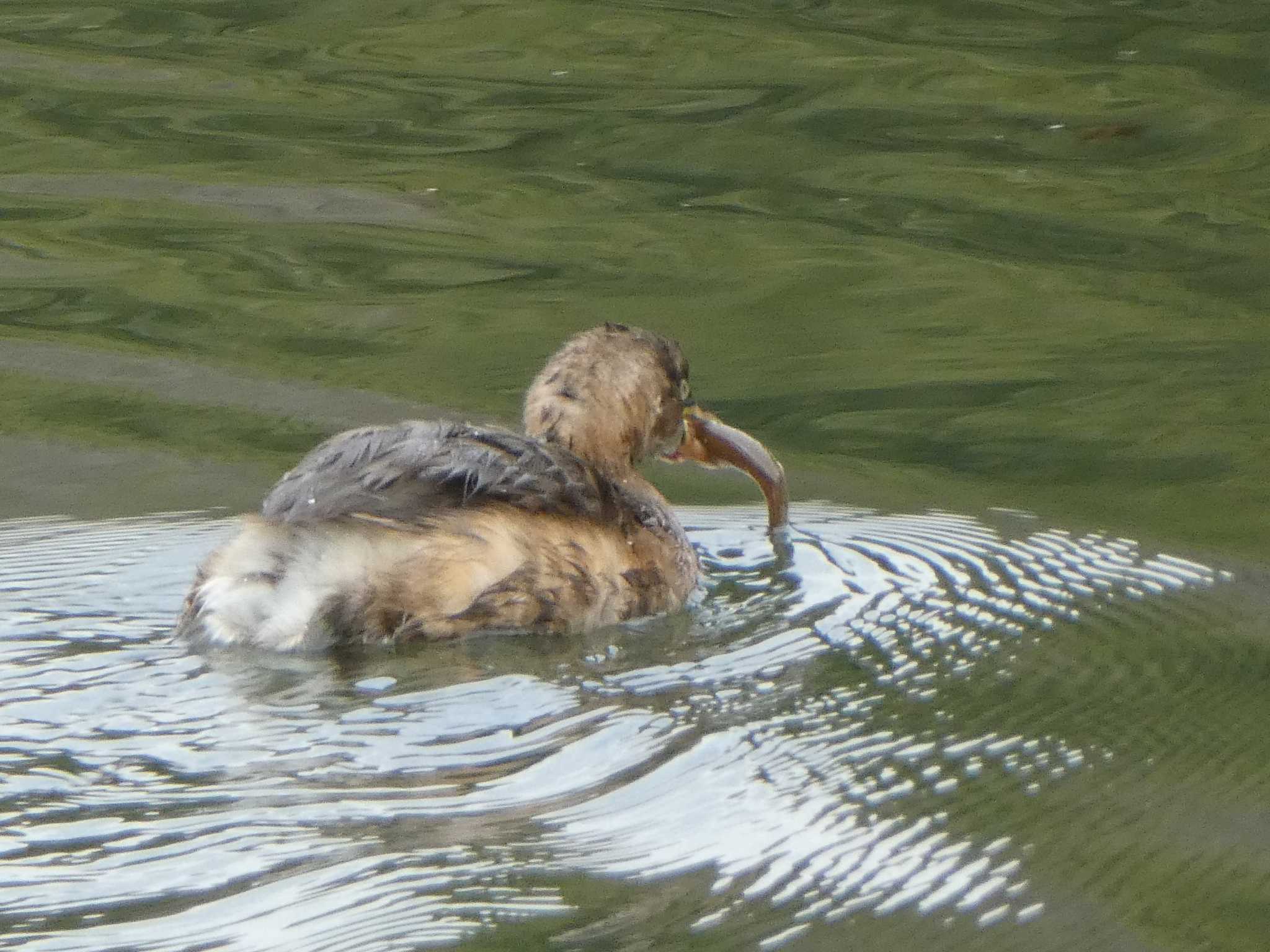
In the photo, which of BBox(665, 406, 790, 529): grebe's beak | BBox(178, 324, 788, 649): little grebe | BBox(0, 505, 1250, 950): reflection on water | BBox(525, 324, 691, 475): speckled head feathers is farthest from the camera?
BBox(665, 406, 790, 529): grebe's beak

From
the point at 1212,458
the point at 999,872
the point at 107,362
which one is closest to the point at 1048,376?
the point at 1212,458

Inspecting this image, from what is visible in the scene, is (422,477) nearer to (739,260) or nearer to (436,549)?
(436,549)

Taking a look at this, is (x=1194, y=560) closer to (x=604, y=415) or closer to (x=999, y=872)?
(x=604, y=415)

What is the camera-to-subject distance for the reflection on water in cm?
334

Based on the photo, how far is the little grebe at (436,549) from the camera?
4.47m

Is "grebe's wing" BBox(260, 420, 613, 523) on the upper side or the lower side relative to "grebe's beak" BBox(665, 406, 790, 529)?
upper

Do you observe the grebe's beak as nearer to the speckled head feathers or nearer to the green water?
the speckled head feathers

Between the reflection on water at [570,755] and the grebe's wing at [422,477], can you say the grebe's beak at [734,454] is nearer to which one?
the reflection on water at [570,755]

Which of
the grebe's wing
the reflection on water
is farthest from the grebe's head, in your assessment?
the grebe's wing

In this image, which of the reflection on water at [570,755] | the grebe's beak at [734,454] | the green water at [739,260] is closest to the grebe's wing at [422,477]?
the reflection on water at [570,755]

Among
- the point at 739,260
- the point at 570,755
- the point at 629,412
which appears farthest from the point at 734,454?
the point at 739,260

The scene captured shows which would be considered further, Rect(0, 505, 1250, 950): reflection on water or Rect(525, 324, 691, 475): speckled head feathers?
Rect(525, 324, 691, 475): speckled head feathers

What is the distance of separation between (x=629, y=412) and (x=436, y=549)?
1.12 m

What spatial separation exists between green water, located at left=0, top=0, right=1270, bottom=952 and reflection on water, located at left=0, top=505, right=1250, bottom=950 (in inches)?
3.9
